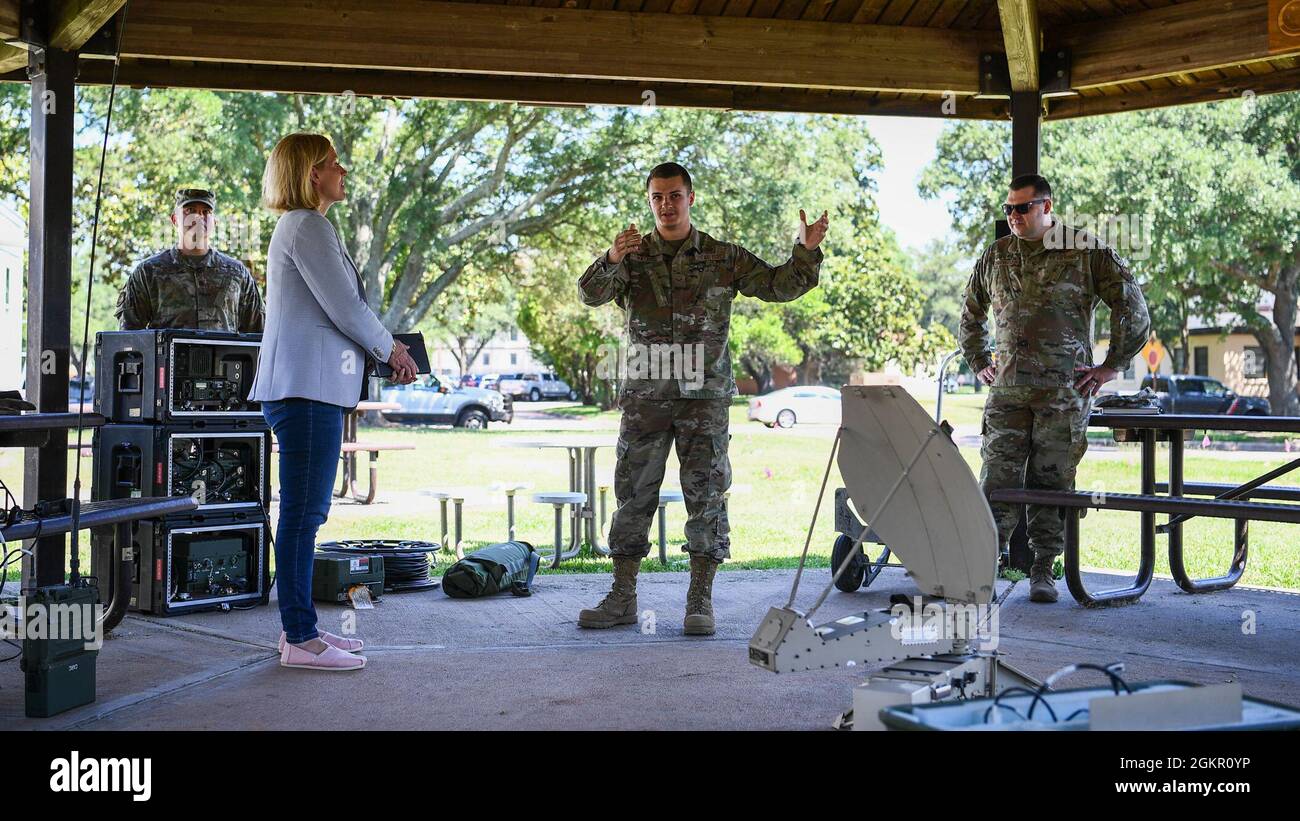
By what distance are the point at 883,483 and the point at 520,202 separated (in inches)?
955

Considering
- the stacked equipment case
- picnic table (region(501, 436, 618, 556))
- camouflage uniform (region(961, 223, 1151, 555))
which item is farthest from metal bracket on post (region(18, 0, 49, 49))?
camouflage uniform (region(961, 223, 1151, 555))

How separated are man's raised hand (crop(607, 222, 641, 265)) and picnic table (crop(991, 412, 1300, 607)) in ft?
8.42

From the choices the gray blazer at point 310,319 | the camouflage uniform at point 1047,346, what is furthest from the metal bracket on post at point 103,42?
the camouflage uniform at point 1047,346

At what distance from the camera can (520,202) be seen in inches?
1080

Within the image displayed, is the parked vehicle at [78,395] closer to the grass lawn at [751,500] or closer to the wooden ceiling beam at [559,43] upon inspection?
the grass lawn at [751,500]

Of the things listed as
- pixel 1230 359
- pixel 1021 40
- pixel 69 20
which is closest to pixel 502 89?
pixel 69 20

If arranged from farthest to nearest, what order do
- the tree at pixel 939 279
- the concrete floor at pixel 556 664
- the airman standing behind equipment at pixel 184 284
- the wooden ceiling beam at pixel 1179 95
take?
the tree at pixel 939 279 → the wooden ceiling beam at pixel 1179 95 → the airman standing behind equipment at pixel 184 284 → the concrete floor at pixel 556 664

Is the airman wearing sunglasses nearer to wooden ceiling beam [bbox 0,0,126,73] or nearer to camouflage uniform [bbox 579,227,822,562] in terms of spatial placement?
camouflage uniform [bbox 579,227,822,562]

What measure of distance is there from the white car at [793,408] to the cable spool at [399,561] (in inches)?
1072

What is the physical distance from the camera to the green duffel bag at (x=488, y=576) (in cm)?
708

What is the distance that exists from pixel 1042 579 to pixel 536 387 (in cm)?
5792
